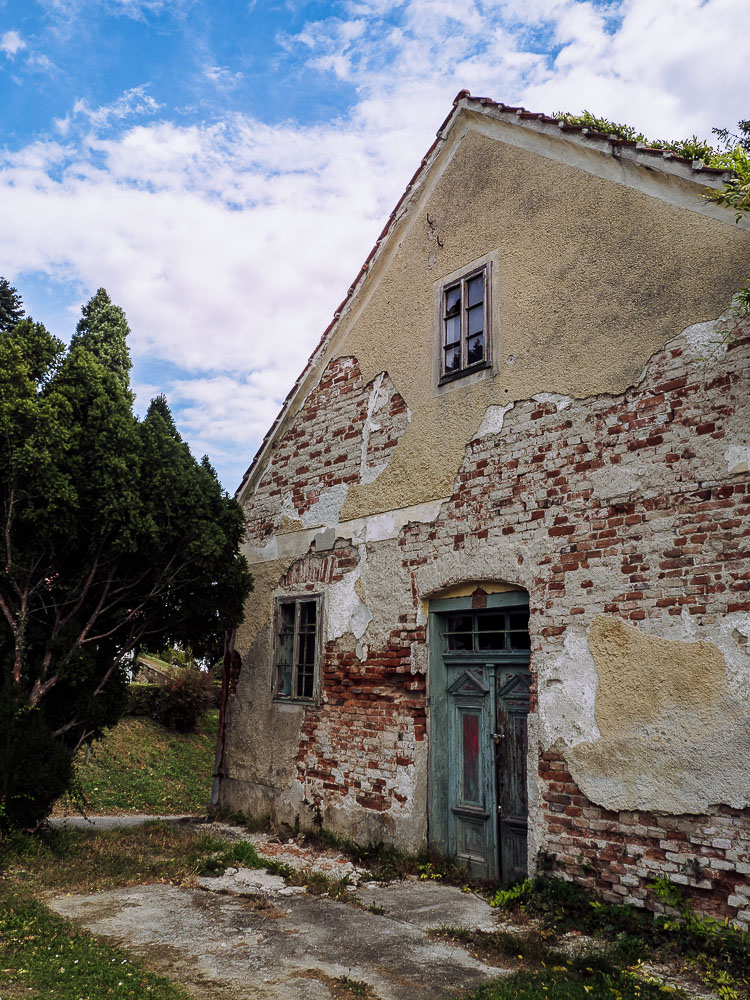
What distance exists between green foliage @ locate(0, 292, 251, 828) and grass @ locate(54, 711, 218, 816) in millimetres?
3280

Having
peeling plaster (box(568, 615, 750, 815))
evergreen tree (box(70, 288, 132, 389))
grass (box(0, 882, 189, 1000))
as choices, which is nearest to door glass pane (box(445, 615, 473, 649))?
peeling plaster (box(568, 615, 750, 815))

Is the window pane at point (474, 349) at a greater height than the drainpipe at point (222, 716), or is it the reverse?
the window pane at point (474, 349)

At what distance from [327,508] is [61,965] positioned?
5.39 m

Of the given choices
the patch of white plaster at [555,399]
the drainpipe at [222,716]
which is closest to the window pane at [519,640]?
the patch of white plaster at [555,399]

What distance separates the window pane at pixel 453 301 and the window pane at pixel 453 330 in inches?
3.0

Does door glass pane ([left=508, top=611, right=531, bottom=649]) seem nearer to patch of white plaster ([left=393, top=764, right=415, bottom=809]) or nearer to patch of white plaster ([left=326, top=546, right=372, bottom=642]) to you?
patch of white plaster ([left=393, top=764, right=415, bottom=809])

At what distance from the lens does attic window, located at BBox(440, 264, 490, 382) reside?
292 inches

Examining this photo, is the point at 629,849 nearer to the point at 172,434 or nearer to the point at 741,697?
the point at 741,697

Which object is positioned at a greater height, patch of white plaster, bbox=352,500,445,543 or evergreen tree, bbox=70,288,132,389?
evergreen tree, bbox=70,288,132,389

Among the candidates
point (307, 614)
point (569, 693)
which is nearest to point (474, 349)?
point (569, 693)

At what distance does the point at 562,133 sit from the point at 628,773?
18.4 feet

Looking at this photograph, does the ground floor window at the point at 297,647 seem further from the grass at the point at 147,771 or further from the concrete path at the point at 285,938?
the grass at the point at 147,771

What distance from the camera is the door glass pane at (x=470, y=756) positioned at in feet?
22.0

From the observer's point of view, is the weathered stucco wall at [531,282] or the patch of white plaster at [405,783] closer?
the weathered stucco wall at [531,282]
